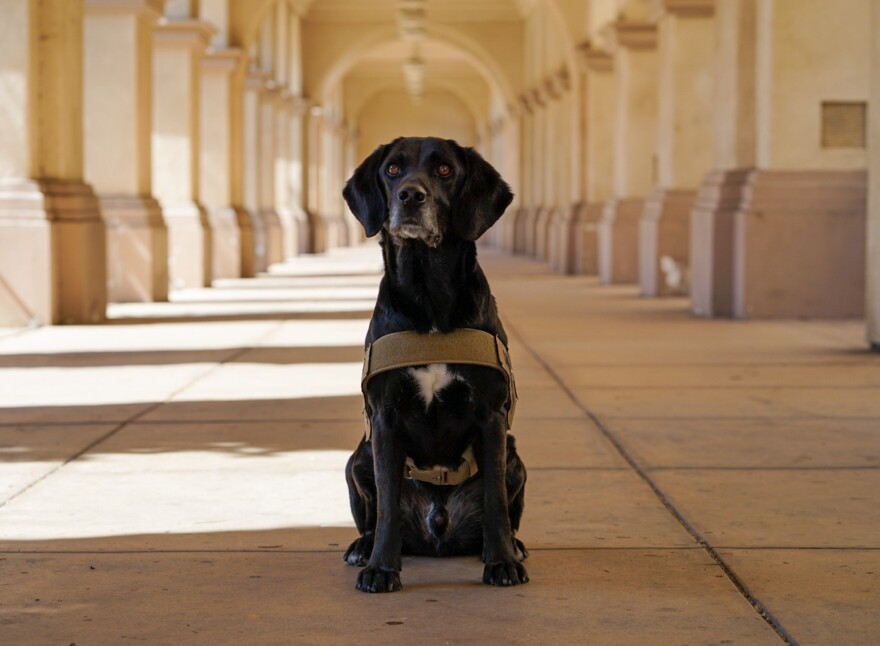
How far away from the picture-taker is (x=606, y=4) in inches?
987

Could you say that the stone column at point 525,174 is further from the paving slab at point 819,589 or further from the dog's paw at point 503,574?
the dog's paw at point 503,574

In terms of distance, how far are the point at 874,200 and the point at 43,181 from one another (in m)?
7.38

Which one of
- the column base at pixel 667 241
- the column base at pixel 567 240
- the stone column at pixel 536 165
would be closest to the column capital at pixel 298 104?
the stone column at pixel 536 165

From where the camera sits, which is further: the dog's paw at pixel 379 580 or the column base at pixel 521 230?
the column base at pixel 521 230

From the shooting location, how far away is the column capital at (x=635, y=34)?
21.1 m

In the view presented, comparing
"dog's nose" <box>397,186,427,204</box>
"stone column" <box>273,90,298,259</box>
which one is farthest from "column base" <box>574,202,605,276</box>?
"dog's nose" <box>397,186,427,204</box>

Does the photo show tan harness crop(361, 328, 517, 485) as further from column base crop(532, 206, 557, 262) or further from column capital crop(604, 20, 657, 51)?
column base crop(532, 206, 557, 262)

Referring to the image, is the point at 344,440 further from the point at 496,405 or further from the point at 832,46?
the point at 832,46

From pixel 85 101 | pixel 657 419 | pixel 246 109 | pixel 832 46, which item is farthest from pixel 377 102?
pixel 657 419

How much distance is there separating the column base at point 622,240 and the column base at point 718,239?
20.9ft

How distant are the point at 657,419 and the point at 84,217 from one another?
806 centimetres

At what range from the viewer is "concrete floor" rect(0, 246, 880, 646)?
369 cm

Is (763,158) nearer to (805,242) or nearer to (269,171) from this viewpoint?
(805,242)

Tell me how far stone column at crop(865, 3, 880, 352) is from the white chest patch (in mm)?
7469
